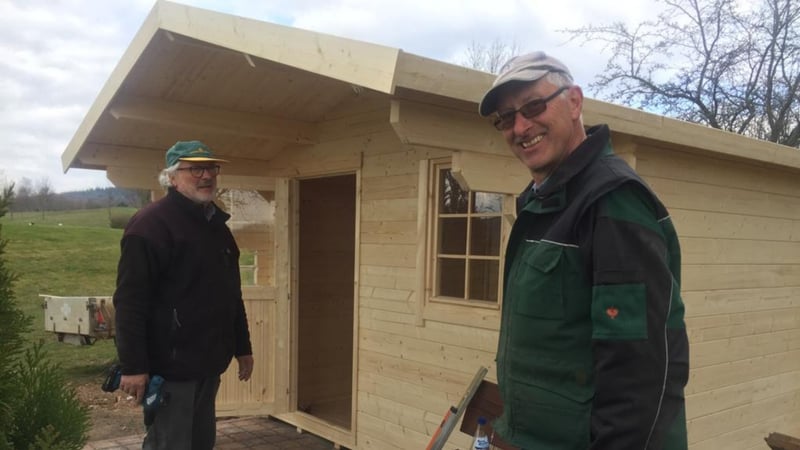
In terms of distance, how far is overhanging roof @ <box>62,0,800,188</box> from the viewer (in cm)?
256

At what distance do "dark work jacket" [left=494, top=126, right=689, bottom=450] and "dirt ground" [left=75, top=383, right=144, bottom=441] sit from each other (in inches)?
164

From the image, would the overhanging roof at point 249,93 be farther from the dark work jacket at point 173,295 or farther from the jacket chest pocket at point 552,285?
the jacket chest pocket at point 552,285

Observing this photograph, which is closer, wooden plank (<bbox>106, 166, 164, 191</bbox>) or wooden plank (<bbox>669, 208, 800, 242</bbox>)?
wooden plank (<bbox>669, 208, 800, 242</bbox>)

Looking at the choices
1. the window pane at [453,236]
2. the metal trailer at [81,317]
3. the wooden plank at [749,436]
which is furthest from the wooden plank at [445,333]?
the metal trailer at [81,317]

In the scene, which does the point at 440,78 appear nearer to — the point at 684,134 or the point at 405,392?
the point at 684,134

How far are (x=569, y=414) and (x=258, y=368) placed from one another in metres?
4.30

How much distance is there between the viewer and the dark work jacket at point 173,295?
104 inches

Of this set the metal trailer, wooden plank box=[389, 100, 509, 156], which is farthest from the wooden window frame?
the metal trailer

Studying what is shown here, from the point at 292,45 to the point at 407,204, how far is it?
152 cm

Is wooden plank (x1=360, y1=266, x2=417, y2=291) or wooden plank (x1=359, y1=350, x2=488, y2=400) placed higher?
wooden plank (x1=360, y1=266, x2=417, y2=291)

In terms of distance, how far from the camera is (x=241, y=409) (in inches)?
199

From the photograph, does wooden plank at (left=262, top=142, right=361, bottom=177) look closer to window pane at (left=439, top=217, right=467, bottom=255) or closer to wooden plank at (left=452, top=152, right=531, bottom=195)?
window pane at (left=439, top=217, right=467, bottom=255)

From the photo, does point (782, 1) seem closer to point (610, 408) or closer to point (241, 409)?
point (241, 409)

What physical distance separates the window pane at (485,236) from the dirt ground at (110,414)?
300 cm
